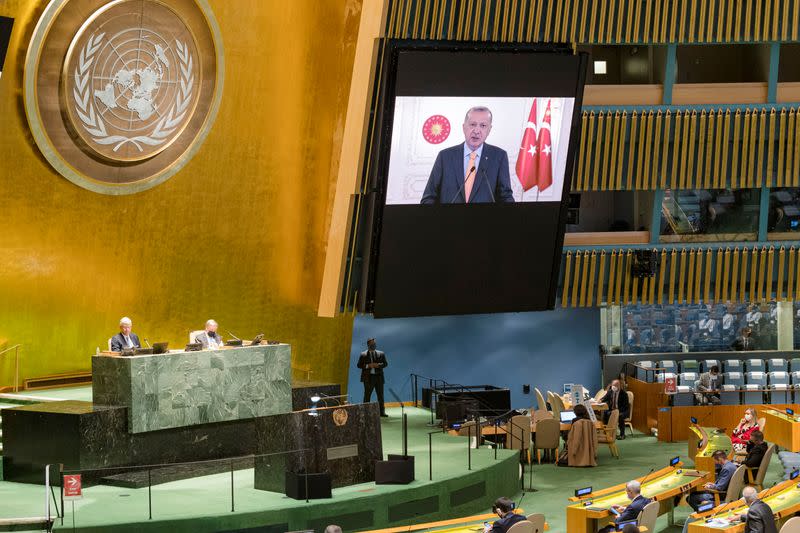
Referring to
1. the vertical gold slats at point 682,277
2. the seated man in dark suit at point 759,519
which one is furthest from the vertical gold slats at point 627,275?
the seated man in dark suit at point 759,519

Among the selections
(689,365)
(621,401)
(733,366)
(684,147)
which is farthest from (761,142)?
(733,366)

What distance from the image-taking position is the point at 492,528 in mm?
11375

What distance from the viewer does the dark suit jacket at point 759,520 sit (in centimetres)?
1135

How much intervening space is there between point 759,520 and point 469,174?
7724 mm

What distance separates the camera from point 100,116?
15.8 metres

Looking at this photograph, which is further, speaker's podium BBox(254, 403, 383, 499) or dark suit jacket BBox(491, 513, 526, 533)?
speaker's podium BBox(254, 403, 383, 499)

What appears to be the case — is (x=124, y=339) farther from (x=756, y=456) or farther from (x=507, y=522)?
(x=756, y=456)

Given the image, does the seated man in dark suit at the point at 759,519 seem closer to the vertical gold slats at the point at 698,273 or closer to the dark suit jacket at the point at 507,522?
the dark suit jacket at the point at 507,522

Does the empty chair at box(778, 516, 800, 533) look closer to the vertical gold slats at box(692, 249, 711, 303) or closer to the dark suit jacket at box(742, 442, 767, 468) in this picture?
the dark suit jacket at box(742, 442, 767, 468)

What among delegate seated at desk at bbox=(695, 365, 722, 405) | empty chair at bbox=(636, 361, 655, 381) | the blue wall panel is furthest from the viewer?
empty chair at bbox=(636, 361, 655, 381)

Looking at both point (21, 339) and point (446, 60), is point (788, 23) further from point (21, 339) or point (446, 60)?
point (21, 339)

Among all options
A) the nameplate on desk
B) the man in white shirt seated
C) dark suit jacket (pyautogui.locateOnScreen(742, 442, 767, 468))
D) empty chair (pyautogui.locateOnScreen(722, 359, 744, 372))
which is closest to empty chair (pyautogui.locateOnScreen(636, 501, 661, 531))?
the nameplate on desk

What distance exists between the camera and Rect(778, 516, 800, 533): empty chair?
11.1m

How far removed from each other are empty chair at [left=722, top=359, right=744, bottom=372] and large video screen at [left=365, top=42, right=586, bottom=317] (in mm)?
6290
